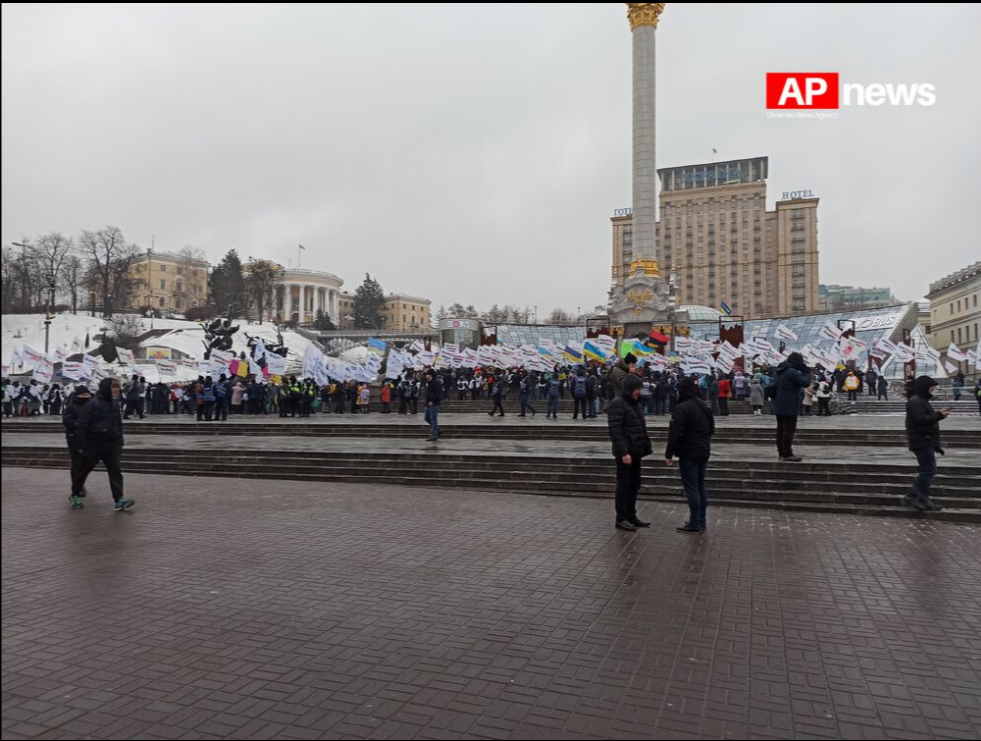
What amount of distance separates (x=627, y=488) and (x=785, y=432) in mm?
3837

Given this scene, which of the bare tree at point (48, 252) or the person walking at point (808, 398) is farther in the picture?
the person walking at point (808, 398)

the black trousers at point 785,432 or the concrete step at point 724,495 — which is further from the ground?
the black trousers at point 785,432

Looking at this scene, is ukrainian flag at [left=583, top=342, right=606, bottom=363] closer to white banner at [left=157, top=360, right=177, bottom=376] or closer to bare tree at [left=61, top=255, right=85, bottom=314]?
bare tree at [left=61, top=255, right=85, bottom=314]

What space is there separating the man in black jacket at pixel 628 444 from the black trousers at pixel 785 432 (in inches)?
138

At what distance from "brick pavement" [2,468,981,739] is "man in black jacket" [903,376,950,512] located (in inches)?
23.2

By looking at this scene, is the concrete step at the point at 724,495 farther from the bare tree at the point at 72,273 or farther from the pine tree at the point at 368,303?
the pine tree at the point at 368,303

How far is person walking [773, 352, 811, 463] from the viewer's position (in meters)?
9.44

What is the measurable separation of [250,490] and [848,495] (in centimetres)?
941

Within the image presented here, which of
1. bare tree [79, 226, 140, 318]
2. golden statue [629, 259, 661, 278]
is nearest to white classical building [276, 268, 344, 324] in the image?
bare tree [79, 226, 140, 318]

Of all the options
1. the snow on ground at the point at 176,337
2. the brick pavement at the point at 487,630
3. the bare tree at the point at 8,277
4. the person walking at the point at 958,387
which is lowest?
the brick pavement at the point at 487,630

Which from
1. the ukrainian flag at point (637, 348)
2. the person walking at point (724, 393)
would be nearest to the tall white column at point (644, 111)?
the ukrainian flag at point (637, 348)

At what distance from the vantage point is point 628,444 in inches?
299

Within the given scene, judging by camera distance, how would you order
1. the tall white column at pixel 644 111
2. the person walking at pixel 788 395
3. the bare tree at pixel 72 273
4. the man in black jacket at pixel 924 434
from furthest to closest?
the tall white column at pixel 644 111, the bare tree at pixel 72 273, the person walking at pixel 788 395, the man in black jacket at pixel 924 434

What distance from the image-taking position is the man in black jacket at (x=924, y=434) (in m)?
8.01
